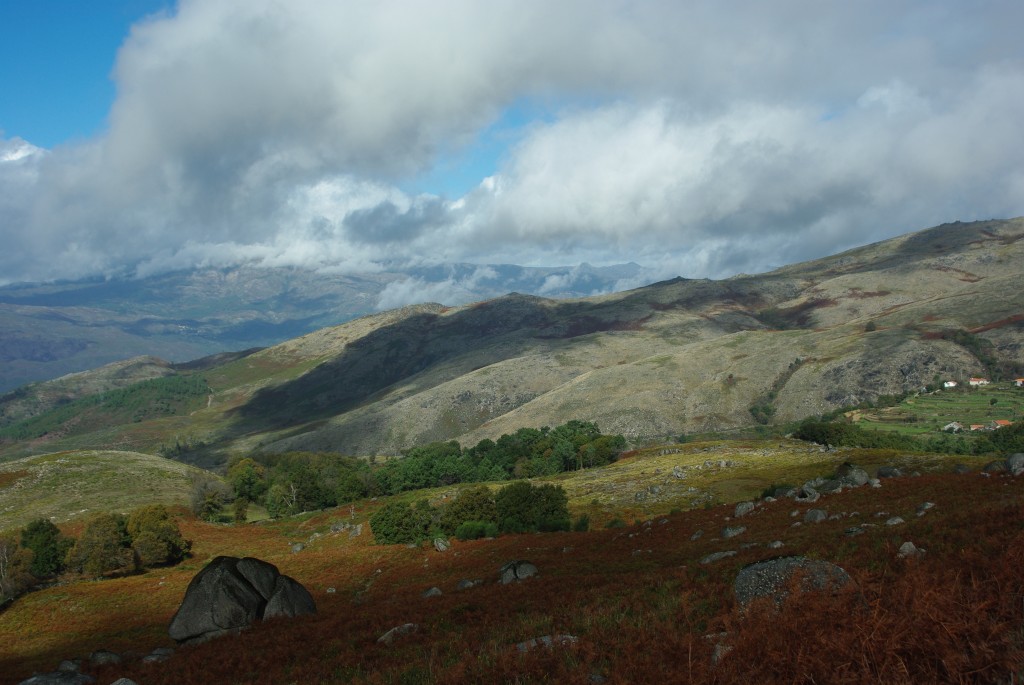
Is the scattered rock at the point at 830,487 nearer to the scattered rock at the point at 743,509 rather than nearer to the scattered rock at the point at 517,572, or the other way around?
the scattered rock at the point at 743,509

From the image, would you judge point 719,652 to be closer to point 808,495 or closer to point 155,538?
point 808,495

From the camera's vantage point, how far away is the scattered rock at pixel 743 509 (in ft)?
143

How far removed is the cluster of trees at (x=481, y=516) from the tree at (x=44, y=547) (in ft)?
132

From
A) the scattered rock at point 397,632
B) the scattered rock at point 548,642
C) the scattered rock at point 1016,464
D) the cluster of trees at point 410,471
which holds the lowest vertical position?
the cluster of trees at point 410,471

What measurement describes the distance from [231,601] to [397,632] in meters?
15.1

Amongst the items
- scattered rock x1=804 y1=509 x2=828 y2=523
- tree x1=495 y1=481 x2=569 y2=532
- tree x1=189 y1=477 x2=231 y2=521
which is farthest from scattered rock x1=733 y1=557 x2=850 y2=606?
tree x1=189 y1=477 x2=231 y2=521

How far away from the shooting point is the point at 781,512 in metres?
39.1

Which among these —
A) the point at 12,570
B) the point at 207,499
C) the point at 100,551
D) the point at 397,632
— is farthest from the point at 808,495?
the point at 207,499

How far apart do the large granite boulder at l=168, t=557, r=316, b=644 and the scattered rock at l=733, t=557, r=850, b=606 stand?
27781 millimetres

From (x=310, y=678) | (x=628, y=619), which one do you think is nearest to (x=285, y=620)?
(x=310, y=678)

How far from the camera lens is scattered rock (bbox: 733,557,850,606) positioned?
1488 cm

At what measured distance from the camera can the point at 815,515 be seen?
3419 centimetres

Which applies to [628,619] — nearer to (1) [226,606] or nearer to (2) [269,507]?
(1) [226,606]

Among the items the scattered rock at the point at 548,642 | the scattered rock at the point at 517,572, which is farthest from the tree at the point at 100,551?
the scattered rock at the point at 548,642
